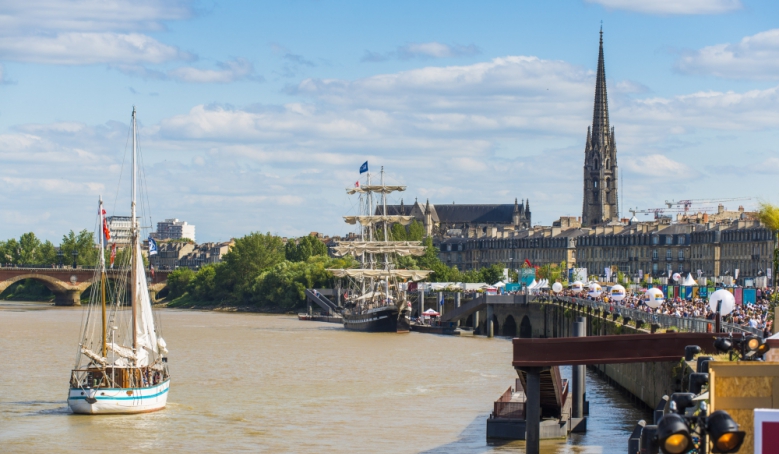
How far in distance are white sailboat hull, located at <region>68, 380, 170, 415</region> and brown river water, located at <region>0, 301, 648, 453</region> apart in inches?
18.6

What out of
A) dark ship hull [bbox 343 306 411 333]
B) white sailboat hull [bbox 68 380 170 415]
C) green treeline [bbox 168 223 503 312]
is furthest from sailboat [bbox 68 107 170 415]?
green treeline [bbox 168 223 503 312]

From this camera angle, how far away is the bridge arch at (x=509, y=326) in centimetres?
8944

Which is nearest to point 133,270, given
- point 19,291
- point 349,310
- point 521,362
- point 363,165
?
point 521,362

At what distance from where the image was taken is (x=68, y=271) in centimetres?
14612

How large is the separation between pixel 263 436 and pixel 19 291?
149667mm

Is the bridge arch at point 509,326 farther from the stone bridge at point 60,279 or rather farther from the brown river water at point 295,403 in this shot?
the stone bridge at point 60,279

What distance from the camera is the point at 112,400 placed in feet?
126

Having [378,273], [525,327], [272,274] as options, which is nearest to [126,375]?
[525,327]

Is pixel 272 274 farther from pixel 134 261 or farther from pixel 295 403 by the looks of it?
pixel 295 403

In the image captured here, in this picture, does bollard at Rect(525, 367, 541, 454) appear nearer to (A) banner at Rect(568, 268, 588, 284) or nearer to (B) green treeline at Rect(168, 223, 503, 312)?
(A) banner at Rect(568, 268, 588, 284)

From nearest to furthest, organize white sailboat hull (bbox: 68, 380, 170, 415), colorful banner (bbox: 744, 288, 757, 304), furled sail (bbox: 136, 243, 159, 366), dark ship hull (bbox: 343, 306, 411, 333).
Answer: white sailboat hull (bbox: 68, 380, 170, 415) < furled sail (bbox: 136, 243, 159, 366) < colorful banner (bbox: 744, 288, 757, 304) < dark ship hull (bbox: 343, 306, 411, 333)

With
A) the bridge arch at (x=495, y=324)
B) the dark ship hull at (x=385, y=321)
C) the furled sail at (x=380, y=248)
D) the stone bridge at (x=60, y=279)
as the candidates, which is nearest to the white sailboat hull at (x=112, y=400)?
the bridge arch at (x=495, y=324)

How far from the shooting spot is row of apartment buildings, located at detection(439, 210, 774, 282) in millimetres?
114000

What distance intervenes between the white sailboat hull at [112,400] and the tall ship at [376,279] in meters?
54.4
